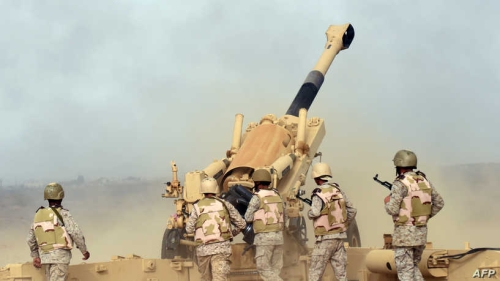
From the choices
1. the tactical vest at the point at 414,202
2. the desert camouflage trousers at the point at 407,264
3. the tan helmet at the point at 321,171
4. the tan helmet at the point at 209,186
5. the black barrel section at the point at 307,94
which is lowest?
the desert camouflage trousers at the point at 407,264

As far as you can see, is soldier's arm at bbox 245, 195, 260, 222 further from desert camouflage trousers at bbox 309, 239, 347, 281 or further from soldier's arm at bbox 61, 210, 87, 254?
soldier's arm at bbox 61, 210, 87, 254

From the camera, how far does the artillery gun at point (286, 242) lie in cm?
928

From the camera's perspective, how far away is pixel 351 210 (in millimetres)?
9930

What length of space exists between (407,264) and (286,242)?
3.29 meters

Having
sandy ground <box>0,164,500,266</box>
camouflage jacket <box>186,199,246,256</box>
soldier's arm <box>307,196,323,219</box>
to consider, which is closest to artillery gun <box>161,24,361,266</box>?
soldier's arm <box>307,196,323,219</box>

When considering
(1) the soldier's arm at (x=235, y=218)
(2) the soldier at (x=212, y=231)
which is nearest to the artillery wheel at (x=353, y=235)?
Result: (1) the soldier's arm at (x=235, y=218)

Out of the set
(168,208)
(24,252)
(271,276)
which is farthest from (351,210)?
(168,208)

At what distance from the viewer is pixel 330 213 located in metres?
9.70

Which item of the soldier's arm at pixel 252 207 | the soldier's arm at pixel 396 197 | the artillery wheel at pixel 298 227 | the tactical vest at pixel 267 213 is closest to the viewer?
the soldier's arm at pixel 396 197

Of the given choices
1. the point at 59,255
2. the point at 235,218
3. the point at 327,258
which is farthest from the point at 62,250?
the point at 327,258

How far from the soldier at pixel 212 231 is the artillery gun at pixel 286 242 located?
1.59 m

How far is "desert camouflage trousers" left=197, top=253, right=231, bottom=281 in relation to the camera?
9.68 meters

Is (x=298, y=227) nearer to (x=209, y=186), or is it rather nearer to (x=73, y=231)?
(x=209, y=186)

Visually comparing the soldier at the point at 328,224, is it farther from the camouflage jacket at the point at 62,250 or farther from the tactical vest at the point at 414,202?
the camouflage jacket at the point at 62,250
